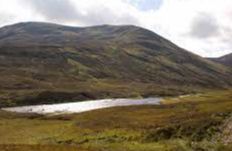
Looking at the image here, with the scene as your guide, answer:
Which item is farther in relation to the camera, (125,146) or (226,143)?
(125,146)

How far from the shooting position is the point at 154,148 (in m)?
45.8

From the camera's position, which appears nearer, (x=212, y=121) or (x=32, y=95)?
(x=212, y=121)

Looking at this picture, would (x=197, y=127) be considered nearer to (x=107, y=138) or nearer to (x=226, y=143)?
(x=226, y=143)

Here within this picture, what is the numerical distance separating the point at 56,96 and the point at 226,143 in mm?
149857

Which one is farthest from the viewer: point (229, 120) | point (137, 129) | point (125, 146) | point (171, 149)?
point (137, 129)

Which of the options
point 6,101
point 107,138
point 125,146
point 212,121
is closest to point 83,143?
point 107,138

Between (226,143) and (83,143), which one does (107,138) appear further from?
(226,143)

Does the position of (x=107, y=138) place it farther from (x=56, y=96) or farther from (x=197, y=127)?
(x=56, y=96)

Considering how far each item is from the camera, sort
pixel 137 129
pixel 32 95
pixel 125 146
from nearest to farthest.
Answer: pixel 125 146 → pixel 137 129 → pixel 32 95

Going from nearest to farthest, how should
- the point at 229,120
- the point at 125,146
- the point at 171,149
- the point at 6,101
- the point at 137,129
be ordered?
the point at 171,149, the point at 125,146, the point at 229,120, the point at 137,129, the point at 6,101

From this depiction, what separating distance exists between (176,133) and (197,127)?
103 inches

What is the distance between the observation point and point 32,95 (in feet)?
610

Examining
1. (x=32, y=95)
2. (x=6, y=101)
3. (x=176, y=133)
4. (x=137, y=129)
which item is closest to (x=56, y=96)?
(x=32, y=95)

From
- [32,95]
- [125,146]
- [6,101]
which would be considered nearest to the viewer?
[125,146]
